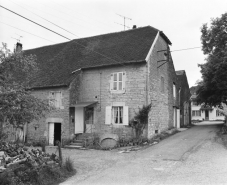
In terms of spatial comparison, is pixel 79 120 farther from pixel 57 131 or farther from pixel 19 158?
pixel 19 158

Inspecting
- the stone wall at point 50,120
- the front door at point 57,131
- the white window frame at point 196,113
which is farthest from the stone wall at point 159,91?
the white window frame at point 196,113

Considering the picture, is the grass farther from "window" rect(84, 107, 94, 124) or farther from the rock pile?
"window" rect(84, 107, 94, 124)

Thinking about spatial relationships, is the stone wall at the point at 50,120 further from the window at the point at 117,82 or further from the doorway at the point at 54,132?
the window at the point at 117,82

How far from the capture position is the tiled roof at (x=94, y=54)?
642 inches

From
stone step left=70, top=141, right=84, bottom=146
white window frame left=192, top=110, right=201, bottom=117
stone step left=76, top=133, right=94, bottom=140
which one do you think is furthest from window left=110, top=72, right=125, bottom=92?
white window frame left=192, top=110, right=201, bottom=117

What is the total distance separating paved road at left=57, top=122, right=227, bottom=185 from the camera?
7.53 m

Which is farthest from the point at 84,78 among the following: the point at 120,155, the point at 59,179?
the point at 59,179

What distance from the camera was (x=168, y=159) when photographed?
10484 millimetres

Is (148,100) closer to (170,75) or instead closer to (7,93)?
(170,75)

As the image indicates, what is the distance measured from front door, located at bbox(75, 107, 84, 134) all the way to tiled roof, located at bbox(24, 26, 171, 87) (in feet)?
7.10

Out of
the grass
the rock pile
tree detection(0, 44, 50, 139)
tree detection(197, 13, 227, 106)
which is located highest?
tree detection(197, 13, 227, 106)

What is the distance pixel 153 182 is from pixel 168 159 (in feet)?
11.4

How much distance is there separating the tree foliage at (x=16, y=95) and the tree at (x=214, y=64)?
16966 mm

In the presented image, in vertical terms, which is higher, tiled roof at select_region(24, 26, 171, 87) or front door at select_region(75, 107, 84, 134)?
tiled roof at select_region(24, 26, 171, 87)
